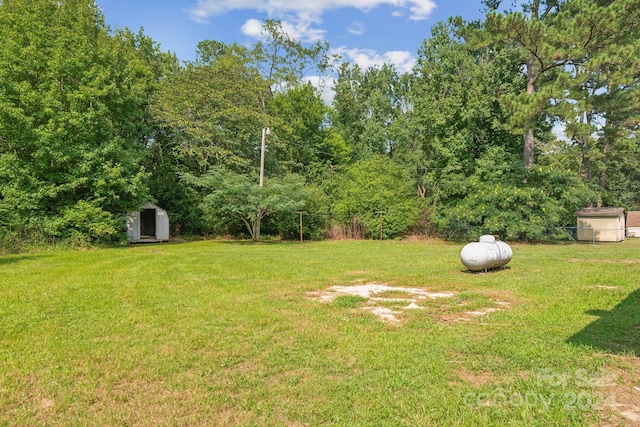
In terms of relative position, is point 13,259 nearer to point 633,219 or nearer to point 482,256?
point 482,256

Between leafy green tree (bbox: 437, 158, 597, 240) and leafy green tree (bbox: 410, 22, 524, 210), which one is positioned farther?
leafy green tree (bbox: 410, 22, 524, 210)

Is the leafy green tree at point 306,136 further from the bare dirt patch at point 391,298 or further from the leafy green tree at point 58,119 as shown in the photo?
→ the bare dirt patch at point 391,298

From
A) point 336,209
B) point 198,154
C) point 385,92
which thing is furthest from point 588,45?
point 385,92

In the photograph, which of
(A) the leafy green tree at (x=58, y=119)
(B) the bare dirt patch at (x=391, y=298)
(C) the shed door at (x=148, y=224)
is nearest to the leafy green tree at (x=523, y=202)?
(B) the bare dirt patch at (x=391, y=298)

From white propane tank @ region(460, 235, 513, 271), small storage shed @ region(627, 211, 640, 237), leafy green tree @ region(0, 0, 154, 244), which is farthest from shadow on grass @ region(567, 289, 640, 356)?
small storage shed @ region(627, 211, 640, 237)

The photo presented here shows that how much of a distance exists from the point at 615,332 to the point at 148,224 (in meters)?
21.5

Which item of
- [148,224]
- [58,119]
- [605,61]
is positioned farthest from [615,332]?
[148,224]

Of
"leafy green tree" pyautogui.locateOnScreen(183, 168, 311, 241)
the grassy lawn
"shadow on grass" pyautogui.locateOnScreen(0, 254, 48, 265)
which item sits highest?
"leafy green tree" pyautogui.locateOnScreen(183, 168, 311, 241)

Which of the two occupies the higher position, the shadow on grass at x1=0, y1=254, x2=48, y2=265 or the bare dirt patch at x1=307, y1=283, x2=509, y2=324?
the shadow on grass at x1=0, y1=254, x2=48, y2=265

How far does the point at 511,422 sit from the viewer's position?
91.2 inches

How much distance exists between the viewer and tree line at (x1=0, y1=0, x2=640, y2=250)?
13758 mm

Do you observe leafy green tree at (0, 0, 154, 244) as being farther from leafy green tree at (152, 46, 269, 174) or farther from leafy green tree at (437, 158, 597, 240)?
leafy green tree at (437, 158, 597, 240)

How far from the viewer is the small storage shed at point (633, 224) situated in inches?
1158

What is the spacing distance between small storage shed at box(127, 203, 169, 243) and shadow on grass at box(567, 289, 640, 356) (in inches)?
687
